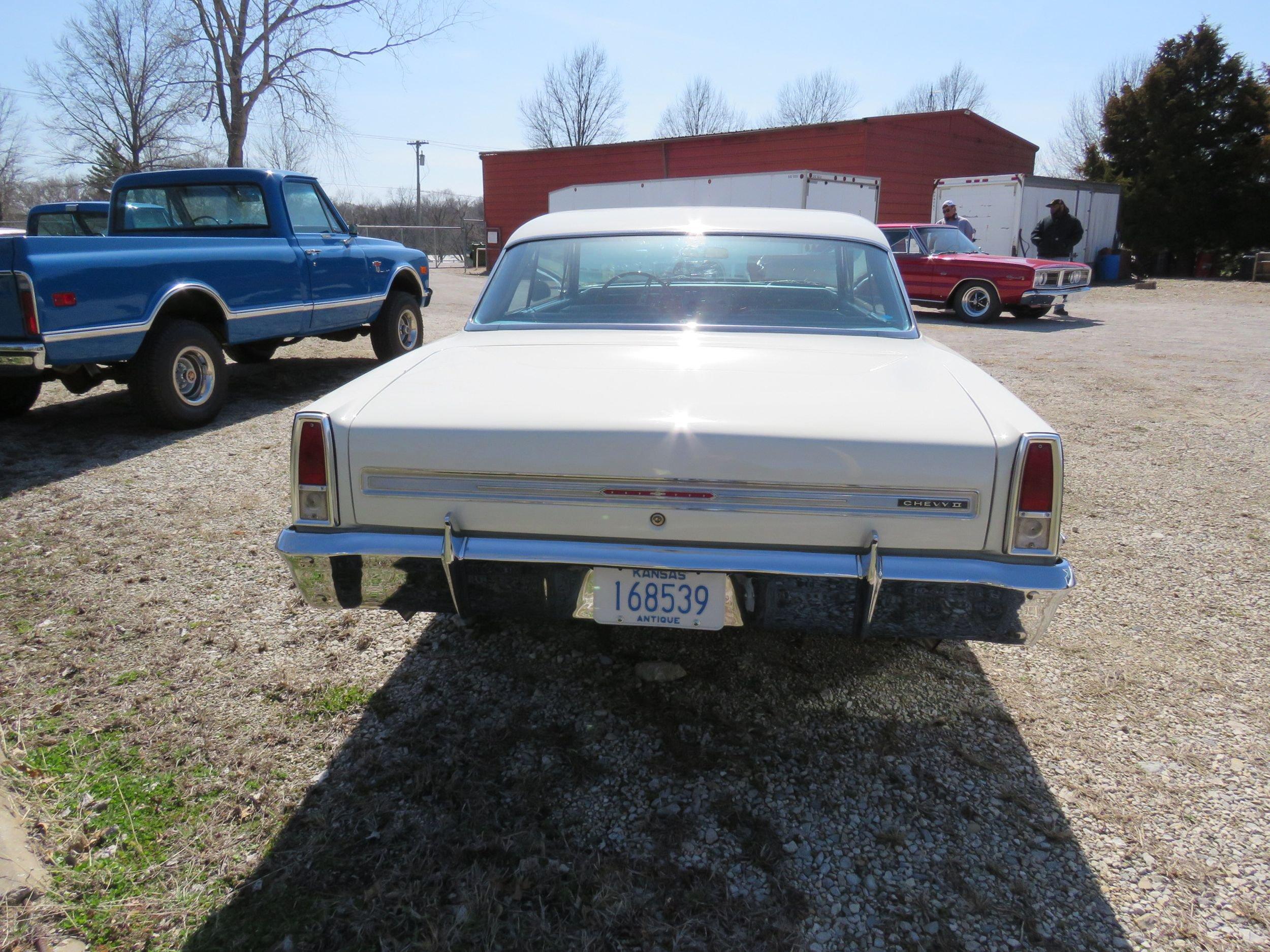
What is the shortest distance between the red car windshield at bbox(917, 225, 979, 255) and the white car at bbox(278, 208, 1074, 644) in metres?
12.2

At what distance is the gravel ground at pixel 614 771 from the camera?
1.95m

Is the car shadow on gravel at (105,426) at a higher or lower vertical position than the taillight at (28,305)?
lower

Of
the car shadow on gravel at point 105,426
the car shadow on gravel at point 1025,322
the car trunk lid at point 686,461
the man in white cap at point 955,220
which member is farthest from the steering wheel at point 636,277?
the man in white cap at point 955,220

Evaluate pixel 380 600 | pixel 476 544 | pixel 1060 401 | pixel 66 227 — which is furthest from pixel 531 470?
pixel 66 227

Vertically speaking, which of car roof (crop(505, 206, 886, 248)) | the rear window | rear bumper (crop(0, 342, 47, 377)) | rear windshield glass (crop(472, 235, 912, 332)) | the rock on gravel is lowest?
the rock on gravel

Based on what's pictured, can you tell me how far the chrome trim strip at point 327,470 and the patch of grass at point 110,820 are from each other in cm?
82

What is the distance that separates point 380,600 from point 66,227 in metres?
10.2

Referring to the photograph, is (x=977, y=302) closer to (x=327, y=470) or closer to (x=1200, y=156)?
(x=327, y=470)

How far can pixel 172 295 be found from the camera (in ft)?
19.7

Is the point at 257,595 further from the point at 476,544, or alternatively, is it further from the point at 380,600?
the point at 476,544

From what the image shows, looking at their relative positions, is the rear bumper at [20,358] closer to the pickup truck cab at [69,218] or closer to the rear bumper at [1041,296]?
the pickup truck cab at [69,218]

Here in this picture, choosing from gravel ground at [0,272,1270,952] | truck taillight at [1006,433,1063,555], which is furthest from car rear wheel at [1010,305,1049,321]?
truck taillight at [1006,433,1063,555]

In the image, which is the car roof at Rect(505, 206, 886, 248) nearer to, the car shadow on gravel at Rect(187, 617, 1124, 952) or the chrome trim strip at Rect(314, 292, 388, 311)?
the car shadow on gravel at Rect(187, 617, 1124, 952)

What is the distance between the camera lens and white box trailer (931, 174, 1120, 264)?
18.9 meters
